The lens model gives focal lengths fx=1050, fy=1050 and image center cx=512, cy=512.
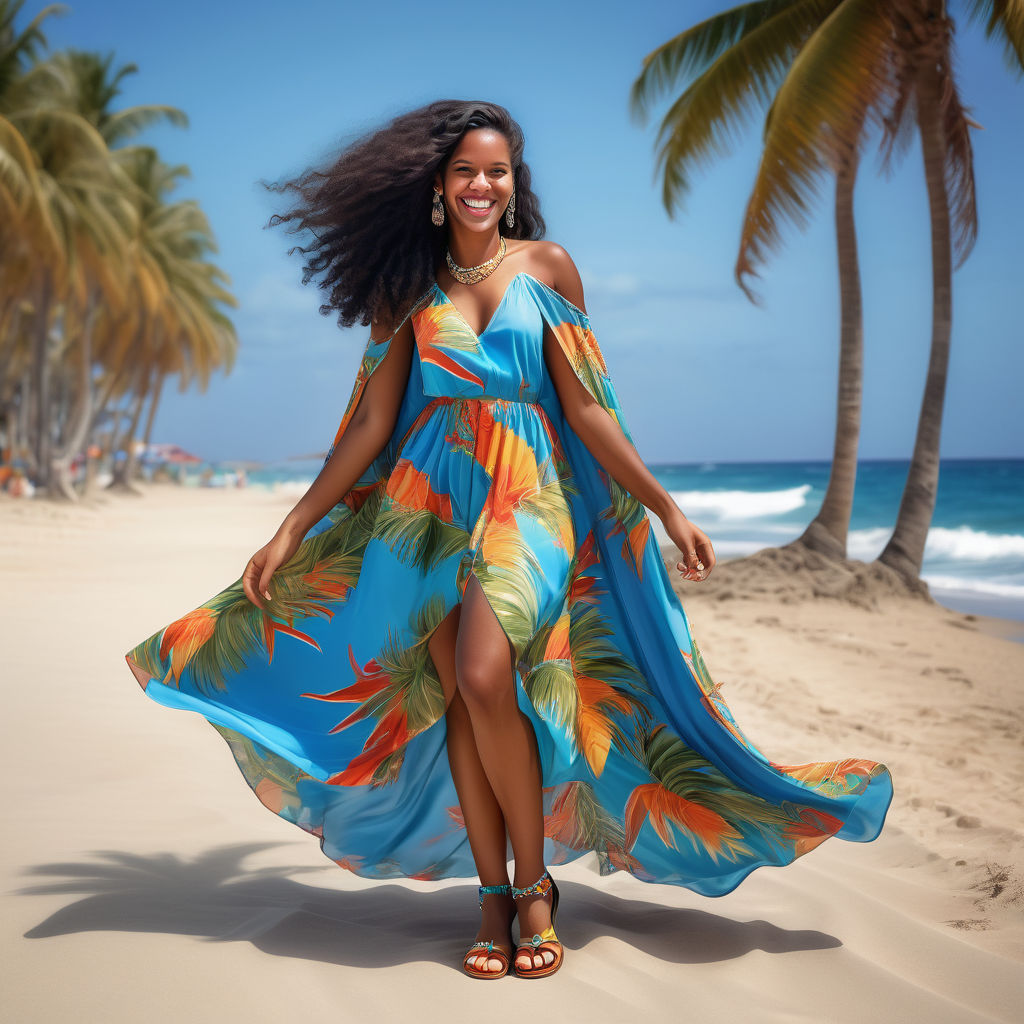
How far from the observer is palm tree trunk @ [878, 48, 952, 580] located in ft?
34.4

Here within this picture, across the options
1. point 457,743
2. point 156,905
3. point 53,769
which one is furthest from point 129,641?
point 457,743

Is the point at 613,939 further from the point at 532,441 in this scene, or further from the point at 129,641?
the point at 129,641

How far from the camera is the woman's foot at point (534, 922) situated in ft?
7.41

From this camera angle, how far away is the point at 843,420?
10.9 m

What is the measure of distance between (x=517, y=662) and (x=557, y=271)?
96 centimetres

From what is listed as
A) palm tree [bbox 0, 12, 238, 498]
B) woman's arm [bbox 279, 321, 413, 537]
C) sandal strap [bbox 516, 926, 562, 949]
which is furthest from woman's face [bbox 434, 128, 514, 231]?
palm tree [bbox 0, 12, 238, 498]

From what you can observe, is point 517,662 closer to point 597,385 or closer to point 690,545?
point 690,545

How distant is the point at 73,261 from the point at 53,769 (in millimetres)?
18101

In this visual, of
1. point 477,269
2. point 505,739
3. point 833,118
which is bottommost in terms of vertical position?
point 505,739

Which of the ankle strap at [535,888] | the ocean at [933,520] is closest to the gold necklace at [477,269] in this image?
the ankle strap at [535,888]

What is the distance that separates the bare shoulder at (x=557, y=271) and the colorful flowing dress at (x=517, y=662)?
0.14ft

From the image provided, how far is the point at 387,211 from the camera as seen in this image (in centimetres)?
263

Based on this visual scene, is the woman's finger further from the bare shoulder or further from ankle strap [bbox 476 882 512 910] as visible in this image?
the bare shoulder

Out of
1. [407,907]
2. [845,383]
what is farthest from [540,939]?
[845,383]
